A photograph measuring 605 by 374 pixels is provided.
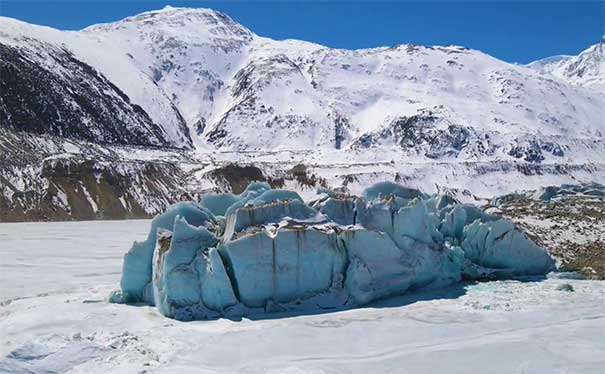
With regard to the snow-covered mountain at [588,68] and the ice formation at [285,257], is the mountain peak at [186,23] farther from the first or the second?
the ice formation at [285,257]

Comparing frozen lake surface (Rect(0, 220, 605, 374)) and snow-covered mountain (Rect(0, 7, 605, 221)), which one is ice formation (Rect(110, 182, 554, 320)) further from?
snow-covered mountain (Rect(0, 7, 605, 221))

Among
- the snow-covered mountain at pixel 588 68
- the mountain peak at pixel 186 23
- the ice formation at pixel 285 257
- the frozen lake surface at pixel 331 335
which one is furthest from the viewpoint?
the snow-covered mountain at pixel 588 68

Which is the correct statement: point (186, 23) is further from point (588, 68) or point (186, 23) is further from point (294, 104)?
point (588, 68)

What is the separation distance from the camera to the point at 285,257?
14133mm

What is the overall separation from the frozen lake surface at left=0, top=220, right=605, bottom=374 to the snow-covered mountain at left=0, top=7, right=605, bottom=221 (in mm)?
38224

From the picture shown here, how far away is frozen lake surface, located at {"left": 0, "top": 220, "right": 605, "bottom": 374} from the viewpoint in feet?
34.3

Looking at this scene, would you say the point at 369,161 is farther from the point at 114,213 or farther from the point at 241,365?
the point at 241,365

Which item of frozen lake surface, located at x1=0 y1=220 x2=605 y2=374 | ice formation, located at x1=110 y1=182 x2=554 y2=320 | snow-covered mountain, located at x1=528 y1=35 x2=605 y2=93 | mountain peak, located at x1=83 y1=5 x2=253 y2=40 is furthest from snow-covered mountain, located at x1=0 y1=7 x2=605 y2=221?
snow-covered mountain, located at x1=528 y1=35 x2=605 y2=93

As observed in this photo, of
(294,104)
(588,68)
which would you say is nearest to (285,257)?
(294,104)

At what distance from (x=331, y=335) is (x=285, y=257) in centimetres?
264

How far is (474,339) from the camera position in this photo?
39.5 feet

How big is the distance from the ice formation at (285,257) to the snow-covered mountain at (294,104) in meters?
36.7

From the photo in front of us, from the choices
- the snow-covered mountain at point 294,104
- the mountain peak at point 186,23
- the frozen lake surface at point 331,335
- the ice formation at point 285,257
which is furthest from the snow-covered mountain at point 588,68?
the frozen lake surface at point 331,335

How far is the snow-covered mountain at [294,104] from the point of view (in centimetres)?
7244
